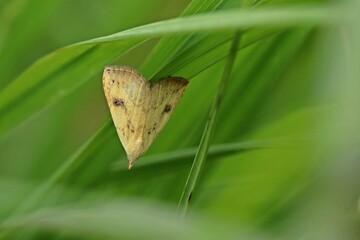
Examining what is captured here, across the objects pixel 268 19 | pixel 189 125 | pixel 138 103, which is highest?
pixel 189 125

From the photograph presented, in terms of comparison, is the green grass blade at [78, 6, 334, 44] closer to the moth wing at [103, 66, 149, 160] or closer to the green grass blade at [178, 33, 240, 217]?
the green grass blade at [178, 33, 240, 217]

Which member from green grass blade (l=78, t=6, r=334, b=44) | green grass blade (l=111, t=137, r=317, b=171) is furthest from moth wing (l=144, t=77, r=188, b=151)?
green grass blade (l=78, t=6, r=334, b=44)

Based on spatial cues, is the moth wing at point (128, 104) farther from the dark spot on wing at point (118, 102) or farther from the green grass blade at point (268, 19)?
the green grass blade at point (268, 19)

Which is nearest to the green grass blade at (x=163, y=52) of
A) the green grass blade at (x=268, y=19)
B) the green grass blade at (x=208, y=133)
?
the green grass blade at (x=208, y=133)

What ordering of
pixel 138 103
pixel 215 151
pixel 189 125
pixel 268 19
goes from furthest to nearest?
pixel 189 125
pixel 215 151
pixel 138 103
pixel 268 19

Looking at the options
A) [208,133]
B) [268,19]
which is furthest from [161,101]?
[268,19]

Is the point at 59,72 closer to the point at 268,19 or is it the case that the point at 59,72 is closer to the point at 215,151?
the point at 215,151
